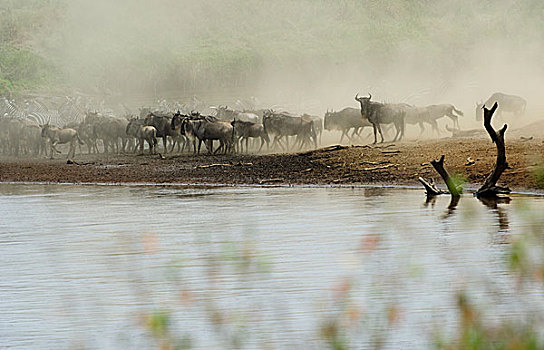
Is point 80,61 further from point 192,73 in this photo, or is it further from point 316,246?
point 316,246

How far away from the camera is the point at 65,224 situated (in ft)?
56.4

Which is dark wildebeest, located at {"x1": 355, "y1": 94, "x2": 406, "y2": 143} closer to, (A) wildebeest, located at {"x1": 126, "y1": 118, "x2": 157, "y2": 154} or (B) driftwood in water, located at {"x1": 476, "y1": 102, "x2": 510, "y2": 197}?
(A) wildebeest, located at {"x1": 126, "y1": 118, "x2": 157, "y2": 154}

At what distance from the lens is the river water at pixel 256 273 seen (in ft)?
25.3

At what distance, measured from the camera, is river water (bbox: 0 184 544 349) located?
25.3ft

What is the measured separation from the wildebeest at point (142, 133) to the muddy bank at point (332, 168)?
724cm

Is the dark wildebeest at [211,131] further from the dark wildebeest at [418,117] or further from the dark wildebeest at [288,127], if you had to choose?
the dark wildebeest at [418,117]

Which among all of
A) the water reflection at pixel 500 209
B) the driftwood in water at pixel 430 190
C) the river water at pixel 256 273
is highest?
the driftwood in water at pixel 430 190

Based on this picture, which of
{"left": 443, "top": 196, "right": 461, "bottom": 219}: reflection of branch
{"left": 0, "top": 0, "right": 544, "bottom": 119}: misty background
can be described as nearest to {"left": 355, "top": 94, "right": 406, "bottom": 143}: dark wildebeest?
{"left": 443, "top": 196, "right": 461, "bottom": 219}: reflection of branch

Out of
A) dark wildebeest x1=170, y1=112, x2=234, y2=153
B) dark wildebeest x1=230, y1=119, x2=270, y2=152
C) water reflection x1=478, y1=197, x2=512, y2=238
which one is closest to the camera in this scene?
water reflection x1=478, y1=197, x2=512, y2=238

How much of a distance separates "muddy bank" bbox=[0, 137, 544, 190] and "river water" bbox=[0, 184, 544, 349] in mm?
4274

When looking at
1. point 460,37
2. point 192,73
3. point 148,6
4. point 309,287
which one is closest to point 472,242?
point 309,287

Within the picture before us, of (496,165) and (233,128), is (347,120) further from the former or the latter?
(496,165)

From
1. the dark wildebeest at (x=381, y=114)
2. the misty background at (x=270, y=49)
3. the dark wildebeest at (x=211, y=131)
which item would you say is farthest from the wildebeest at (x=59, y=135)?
the misty background at (x=270, y=49)

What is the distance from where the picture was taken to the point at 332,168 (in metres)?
27.5
